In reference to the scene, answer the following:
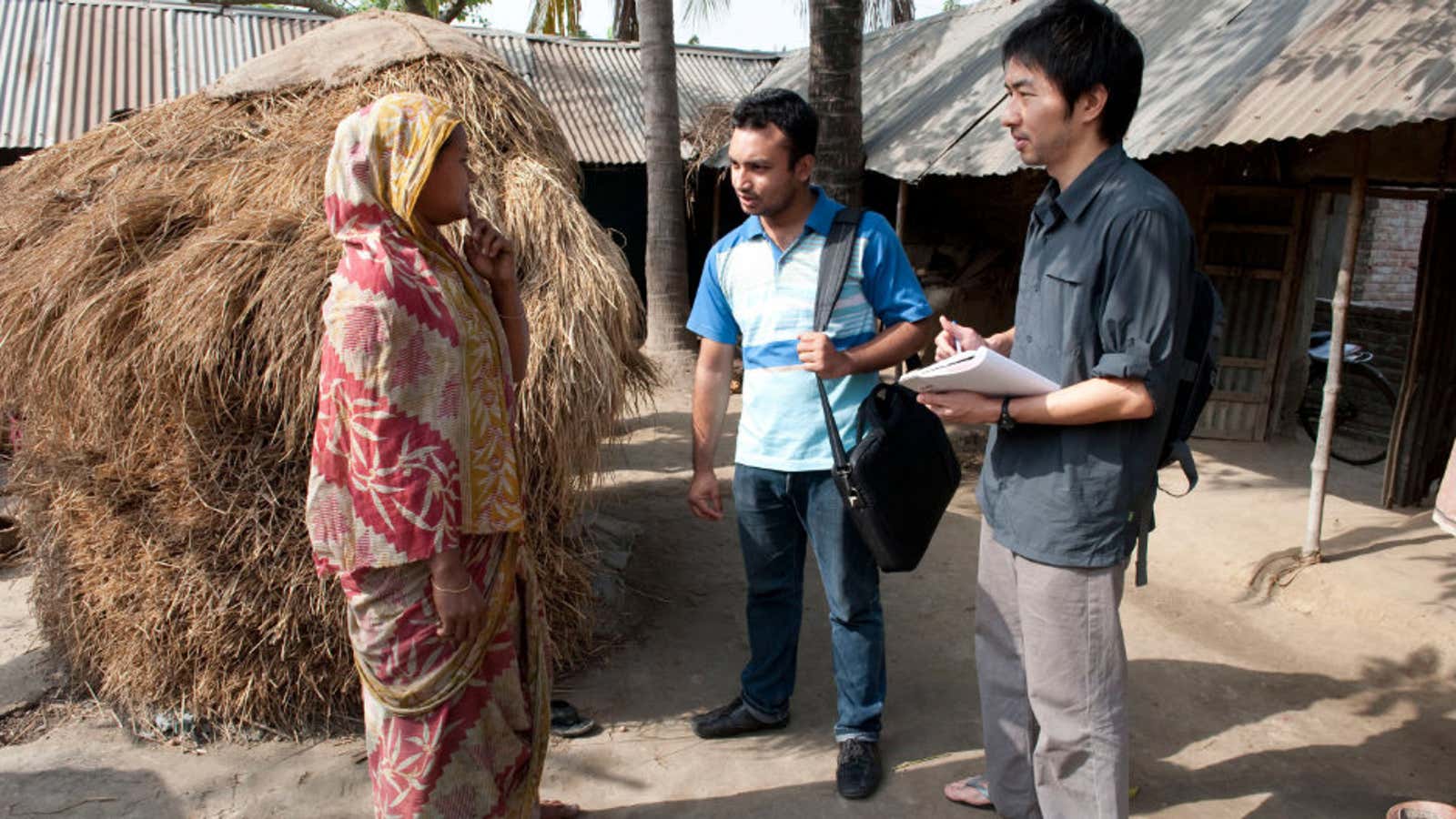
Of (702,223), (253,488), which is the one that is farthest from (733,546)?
(702,223)

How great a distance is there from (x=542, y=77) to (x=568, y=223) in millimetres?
8873

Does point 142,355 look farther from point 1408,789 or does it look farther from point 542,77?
point 542,77

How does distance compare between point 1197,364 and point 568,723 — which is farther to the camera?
point 568,723

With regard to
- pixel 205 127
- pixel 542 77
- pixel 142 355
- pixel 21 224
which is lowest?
pixel 142 355

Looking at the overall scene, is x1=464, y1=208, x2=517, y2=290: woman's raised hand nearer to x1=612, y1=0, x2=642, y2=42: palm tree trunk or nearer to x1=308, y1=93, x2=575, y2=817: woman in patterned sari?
x1=308, y1=93, x2=575, y2=817: woman in patterned sari

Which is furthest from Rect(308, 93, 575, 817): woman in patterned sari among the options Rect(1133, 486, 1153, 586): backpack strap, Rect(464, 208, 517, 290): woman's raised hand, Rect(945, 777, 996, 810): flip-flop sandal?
Rect(1133, 486, 1153, 586): backpack strap

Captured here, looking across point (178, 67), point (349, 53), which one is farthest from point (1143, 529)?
point (178, 67)

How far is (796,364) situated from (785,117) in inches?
26.5

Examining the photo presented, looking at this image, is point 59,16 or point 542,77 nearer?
point 59,16

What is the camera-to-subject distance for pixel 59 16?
1047 centimetres

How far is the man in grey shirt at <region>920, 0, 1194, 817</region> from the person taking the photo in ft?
6.34

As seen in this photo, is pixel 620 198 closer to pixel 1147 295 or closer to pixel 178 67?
pixel 178 67

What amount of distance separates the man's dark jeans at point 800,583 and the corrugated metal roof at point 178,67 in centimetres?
772

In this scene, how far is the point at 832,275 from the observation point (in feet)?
8.71
